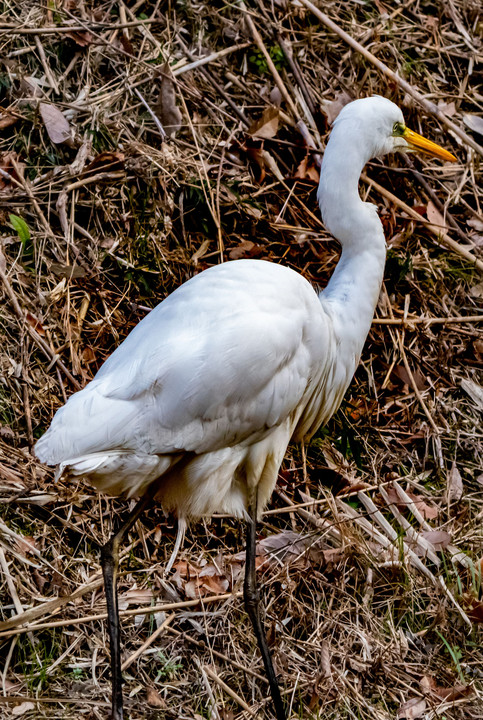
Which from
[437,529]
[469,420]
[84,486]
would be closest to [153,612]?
[84,486]

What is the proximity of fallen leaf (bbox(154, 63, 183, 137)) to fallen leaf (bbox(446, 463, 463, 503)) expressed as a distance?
1.77 m

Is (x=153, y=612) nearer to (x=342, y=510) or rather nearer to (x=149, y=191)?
(x=342, y=510)

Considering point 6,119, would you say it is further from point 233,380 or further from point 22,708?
point 22,708

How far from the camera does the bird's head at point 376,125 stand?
9.09 feet

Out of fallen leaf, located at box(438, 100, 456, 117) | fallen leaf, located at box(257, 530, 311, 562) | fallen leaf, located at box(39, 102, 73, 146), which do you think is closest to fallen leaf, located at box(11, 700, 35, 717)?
fallen leaf, located at box(257, 530, 311, 562)

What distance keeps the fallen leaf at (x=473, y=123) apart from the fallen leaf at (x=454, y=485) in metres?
1.63

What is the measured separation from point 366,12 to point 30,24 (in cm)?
156

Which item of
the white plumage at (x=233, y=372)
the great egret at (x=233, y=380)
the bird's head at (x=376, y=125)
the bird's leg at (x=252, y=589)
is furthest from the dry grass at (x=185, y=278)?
the bird's head at (x=376, y=125)

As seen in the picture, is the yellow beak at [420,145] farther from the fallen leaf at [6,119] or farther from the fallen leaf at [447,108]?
the fallen leaf at [6,119]

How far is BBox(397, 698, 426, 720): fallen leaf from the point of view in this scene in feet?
8.60

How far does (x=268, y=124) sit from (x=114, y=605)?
7.02ft

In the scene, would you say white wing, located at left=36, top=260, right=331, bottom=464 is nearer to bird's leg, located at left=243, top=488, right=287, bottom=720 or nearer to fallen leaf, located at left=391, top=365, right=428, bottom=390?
bird's leg, located at left=243, top=488, right=287, bottom=720

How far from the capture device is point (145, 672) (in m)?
2.72

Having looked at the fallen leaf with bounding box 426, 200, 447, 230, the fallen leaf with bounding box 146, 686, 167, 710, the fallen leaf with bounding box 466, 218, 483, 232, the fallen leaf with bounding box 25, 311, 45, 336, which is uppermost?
the fallen leaf with bounding box 25, 311, 45, 336
